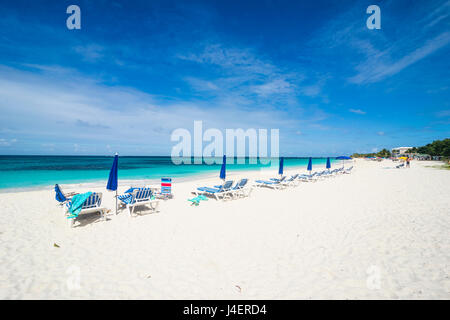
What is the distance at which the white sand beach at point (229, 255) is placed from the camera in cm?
259

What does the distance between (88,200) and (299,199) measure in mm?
7338

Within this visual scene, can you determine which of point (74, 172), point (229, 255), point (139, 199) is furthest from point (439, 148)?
point (74, 172)

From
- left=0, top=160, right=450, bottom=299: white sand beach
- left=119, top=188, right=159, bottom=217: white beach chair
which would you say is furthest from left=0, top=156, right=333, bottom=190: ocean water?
left=119, top=188, right=159, bottom=217: white beach chair

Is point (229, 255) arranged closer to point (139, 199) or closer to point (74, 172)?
point (139, 199)

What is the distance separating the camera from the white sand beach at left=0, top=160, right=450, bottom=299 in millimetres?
2588

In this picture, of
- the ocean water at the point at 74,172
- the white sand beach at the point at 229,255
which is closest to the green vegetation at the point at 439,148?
the ocean water at the point at 74,172

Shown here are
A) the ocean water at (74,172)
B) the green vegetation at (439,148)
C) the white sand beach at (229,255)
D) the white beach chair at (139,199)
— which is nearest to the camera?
the white sand beach at (229,255)

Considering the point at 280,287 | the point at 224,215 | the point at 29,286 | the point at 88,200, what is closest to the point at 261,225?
the point at 224,215

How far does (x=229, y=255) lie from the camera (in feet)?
11.3

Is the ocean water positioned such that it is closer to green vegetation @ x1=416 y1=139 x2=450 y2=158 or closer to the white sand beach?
the white sand beach

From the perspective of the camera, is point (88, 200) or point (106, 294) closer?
point (106, 294)

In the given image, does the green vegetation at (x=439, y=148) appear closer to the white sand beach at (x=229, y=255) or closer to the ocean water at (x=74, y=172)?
the ocean water at (x=74, y=172)
